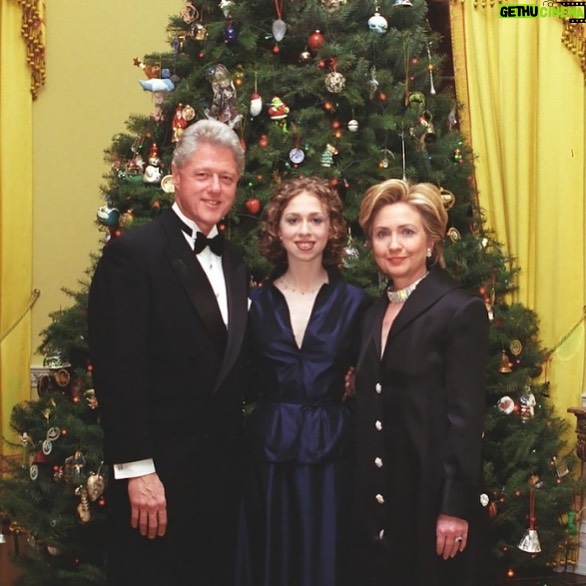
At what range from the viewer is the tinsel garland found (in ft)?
15.9

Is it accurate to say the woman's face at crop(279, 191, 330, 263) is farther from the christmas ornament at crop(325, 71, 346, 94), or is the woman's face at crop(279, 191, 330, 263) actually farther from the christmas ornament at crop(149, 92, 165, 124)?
the christmas ornament at crop(149, 92, 165, 124)

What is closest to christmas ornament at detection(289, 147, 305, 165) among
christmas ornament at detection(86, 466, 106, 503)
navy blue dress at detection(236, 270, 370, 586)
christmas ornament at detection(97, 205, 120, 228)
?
christmas ornament at detection(97, 205, 120, 228)

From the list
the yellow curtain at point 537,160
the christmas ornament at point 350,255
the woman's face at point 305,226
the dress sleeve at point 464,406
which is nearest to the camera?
the dress sleeve at point 464,406

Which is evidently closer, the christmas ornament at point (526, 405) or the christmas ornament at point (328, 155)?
the christmas ornament at point (328, 155)

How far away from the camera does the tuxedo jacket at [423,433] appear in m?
2.30

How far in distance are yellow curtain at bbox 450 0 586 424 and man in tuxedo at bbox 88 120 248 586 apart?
210 centimetres

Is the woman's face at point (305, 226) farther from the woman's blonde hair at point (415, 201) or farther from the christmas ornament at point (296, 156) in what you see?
the christmas ornament at point (296, 156)

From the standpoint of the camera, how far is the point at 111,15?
5168 mm

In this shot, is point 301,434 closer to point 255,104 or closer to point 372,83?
point 255,104

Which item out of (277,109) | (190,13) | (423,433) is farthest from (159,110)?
(423,433)

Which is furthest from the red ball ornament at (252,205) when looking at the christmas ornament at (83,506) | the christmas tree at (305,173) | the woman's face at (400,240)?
the christmas ornament at (83,506)

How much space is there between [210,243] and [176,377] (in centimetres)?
41

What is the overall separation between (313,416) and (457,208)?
5.07 feet

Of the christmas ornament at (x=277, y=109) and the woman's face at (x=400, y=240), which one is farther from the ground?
the christmas ornament at (x=277, y=109)
